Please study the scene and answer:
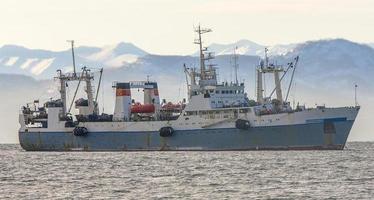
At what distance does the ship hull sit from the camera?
118 meters

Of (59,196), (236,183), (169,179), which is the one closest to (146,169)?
(169,179)

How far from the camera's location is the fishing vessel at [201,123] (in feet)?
387

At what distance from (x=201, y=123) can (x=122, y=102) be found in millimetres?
16314

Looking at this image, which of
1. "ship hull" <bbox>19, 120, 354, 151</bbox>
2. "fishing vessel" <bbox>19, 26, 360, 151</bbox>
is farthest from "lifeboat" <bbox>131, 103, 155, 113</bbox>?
"ship hull" <bbox>19, 120, 354, 151</bbox>

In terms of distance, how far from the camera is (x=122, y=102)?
13488 cm

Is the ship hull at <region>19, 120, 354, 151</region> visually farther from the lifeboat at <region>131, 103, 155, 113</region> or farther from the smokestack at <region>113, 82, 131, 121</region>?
the lifeboat at <region>131, 103, 155, 113</region>

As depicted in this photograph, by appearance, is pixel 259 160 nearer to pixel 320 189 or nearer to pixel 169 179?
pixel 169 179

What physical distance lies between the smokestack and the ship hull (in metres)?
3.25

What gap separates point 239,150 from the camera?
121m

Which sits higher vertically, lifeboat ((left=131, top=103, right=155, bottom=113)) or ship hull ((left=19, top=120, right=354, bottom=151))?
lifeboat ((left=131, top=103, right=155, bottom=113))

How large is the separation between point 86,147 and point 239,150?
2484cm

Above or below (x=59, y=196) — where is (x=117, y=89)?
above

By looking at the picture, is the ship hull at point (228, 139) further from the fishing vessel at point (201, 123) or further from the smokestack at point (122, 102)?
the smokestack at point (122, 102)

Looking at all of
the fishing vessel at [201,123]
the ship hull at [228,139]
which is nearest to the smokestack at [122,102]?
the fishing vessel at [201,123]
